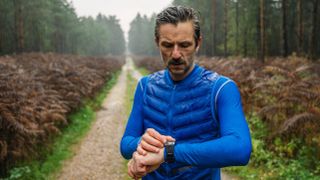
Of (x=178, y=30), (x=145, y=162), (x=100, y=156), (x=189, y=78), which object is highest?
(x=178, y=30)

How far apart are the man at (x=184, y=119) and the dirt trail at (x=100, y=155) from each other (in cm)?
636

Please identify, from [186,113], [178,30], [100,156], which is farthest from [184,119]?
[100,156]

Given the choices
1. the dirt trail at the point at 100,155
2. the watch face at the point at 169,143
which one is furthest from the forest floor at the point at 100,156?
the watch face at the point at 169,143

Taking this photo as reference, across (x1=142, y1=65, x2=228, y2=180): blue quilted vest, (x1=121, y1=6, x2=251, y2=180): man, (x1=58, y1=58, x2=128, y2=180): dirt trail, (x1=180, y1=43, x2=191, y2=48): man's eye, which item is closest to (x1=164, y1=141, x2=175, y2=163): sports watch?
(x1=121, y1=6, x2=251, y2=180): man

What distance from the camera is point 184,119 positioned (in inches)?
81.0

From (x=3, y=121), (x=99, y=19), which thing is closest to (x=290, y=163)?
(x=3, y=121)

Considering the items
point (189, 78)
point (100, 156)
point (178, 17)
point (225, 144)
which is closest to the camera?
point (225, 144)

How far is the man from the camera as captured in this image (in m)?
1.82

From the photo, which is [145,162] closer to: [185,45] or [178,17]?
[185,45]

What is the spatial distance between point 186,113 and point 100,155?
8021 mm

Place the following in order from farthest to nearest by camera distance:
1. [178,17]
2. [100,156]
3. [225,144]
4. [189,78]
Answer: [100,156]
[189,78]
[178,17]
[225,144]

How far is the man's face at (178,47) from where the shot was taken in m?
2.03

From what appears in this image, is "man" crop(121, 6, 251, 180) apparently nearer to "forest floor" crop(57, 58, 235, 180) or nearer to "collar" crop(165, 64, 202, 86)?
"collar" crop(165, 64, 202, 86)

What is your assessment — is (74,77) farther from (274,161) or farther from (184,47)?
(184,47)
